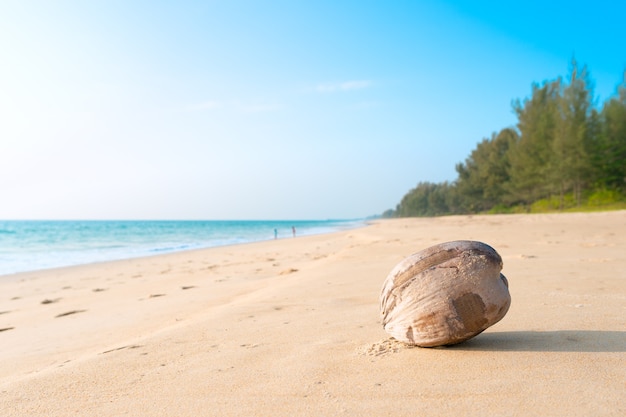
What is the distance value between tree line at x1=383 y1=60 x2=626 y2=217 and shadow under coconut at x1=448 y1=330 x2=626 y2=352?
34.9 metres

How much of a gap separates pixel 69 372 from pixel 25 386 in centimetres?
26

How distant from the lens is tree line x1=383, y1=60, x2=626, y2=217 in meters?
34.2

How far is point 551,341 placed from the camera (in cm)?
295

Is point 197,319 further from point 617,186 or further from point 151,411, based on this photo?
point 617,186

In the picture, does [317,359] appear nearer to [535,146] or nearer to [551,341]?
[551,341]

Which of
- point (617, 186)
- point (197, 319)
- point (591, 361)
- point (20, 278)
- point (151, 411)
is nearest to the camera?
point (151, 411)

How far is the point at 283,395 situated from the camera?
7.57 ft

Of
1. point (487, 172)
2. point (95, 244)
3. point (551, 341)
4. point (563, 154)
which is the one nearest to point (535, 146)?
point (563, 154)

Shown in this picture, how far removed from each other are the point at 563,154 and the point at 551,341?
120ft

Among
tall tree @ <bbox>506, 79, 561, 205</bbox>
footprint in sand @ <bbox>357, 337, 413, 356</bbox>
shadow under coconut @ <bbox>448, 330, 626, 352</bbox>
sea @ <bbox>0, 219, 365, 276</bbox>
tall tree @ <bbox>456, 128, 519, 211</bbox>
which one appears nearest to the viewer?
shadow under coconut @ <bbox>448, 330, 626, 352</bbox>

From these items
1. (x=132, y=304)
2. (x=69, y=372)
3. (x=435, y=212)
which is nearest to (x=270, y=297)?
(x=132, y=304)

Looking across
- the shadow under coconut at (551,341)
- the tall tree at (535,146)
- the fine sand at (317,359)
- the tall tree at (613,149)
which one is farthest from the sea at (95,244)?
the tall tree at (613,149)

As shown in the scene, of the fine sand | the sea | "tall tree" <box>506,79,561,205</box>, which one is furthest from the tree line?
the fine sand

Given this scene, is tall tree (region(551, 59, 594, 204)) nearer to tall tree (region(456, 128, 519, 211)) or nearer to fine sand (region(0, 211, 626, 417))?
tall tree (region(456, 128, 519, 211))
